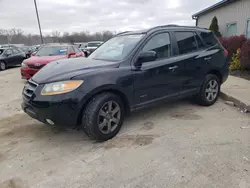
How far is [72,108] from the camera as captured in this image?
310 cm

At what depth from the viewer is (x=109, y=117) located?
346 cm

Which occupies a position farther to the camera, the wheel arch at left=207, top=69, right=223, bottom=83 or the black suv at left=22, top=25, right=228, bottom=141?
the wheel arch at left=207, top=69, right=223, bottom=83

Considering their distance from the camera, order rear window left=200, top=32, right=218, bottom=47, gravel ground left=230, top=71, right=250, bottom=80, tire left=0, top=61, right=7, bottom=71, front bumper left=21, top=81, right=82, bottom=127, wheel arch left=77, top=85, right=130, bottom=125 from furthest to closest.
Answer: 1. tire left=0, top=61, right=7, bottom=71
2. gravel ground left=230, top=71, right=250, bottom=80
3. rear window left=200, top=32, right=218, bottom=47
4. wheel arch left=77, top=85, right=130, bottom=125
5. front bumper left=21, top=81, right=82, bottom=127

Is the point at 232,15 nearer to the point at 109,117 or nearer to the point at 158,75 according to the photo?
the point at 158,75

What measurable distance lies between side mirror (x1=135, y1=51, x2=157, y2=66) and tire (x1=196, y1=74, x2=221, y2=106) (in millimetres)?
1665

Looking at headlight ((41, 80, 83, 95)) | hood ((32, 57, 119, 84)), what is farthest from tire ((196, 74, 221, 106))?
headlight ((41, 80, 83, 95))

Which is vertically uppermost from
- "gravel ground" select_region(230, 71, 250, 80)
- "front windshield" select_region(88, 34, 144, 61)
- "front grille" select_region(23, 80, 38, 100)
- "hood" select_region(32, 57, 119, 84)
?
"front windshield" select_region(88, 34, 144, 61)

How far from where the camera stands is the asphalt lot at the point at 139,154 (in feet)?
8.36

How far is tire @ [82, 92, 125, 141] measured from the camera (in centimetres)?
321

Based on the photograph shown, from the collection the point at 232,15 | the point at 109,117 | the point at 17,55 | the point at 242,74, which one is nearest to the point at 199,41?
the point at 109,117

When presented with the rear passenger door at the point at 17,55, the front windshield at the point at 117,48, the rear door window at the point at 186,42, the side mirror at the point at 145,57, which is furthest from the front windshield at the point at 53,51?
the rear passenger door at the point at 17,55

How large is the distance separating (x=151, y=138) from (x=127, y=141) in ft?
1.30

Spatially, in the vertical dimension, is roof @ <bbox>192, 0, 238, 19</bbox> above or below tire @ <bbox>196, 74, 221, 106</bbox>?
above

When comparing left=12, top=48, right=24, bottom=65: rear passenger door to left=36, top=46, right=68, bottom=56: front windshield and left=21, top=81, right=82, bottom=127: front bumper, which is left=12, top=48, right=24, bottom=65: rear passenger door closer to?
left=36, top=46, right=68, bottom=56: front windshield
